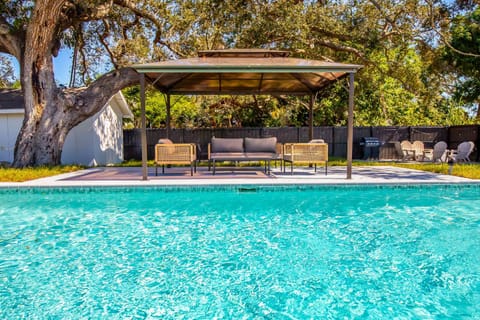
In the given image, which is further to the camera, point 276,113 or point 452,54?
point 276,113

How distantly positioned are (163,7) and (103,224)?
29.2 ft

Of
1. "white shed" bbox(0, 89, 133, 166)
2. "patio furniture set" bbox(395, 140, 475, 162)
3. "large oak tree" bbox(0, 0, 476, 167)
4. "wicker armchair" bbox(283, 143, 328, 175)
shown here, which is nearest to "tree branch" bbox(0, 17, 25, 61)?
"large oak tree" bbox(0, 0, 476, 167)

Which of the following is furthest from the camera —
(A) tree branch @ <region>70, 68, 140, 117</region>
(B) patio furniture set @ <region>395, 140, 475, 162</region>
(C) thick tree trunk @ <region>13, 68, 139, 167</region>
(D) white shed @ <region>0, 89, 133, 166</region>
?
(D) white shed @ <region>0, 89, 133, 166</region>

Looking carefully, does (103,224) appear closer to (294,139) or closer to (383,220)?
(383,220)

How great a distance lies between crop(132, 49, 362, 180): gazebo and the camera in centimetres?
762

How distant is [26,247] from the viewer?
3.98 meters

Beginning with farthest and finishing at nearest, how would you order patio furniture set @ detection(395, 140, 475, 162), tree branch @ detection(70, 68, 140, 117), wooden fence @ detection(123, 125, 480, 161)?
wooden fence @ detection(123, 125, 480, 161), patio furniture set @ detection(395, 140, 475, 162), tree branch @ detection(70, 68, 140, 117)

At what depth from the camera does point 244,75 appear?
1038 cm

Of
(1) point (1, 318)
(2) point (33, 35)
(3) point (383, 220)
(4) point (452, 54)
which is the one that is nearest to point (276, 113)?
(4) point (452, 54)

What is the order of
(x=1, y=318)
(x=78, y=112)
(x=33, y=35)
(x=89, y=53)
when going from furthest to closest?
(x=89, y=53), (x=78, y=112), (x=33, y=35), (x=1, y=318)

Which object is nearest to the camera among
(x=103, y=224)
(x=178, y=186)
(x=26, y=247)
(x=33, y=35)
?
(x=26, y=247)

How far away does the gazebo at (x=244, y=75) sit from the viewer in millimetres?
7617

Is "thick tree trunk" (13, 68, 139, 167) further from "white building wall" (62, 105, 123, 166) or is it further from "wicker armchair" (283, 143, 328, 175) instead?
"wicker armchair" (283, 143, 328, 175)

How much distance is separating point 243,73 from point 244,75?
52 cm
